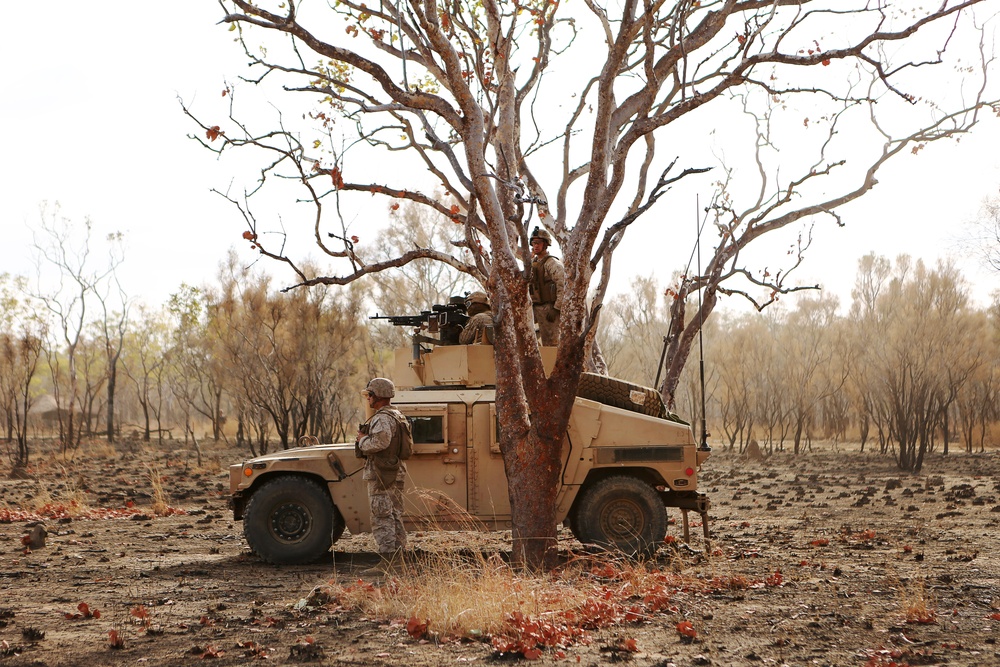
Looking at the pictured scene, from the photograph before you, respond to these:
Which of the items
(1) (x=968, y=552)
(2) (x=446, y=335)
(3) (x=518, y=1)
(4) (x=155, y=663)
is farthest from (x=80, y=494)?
(1) (x=968, y=552)

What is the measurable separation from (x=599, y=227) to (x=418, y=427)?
101 inches

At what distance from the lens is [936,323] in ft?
83.6

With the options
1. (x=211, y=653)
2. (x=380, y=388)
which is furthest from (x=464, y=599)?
(x=380, y=388)

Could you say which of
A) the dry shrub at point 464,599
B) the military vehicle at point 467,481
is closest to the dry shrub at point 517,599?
the dry shrub at point 464,599

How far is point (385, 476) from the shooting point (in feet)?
29.0

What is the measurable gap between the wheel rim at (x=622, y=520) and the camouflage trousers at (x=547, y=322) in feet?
5.95

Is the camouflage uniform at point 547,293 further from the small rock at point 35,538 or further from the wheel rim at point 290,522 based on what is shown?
the small rock at point 35,538

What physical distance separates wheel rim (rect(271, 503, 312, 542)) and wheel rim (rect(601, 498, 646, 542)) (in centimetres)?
274

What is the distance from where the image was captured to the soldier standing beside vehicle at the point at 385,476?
28.8 ft

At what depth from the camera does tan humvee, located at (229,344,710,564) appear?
31.0ft

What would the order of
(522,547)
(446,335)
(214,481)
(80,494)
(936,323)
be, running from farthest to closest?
(936,323)
(214,481)
(80,494)
(446,335)
(522,547)

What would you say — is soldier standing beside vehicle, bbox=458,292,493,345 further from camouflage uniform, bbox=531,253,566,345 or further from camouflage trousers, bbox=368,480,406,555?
camouflage trousers, bbox=368,480,406,555

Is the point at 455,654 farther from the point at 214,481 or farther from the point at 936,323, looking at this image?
the point at 936,323

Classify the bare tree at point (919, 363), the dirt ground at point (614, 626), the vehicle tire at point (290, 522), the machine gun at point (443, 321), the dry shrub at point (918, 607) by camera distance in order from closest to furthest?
the dirt ground at point (614, 626), the dry shrub at point (918, 607), the vehicle tire at point (290, 522), the machine gun at point (443, 321), the bare tree at point (919, 363)
